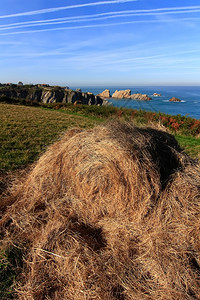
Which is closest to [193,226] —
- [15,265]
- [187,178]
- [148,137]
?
[187,178]

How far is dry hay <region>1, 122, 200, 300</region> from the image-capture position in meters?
2.07

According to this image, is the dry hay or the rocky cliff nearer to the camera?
the dry hay

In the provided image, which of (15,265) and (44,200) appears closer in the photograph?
(15,265)

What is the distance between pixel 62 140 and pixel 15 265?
7.98 ft

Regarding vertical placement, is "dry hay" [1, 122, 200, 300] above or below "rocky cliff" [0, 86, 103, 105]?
below

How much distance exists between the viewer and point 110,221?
2840 millimetres

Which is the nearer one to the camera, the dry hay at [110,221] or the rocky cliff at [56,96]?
the dry hay at [110,221]

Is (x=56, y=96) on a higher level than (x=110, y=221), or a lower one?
higher

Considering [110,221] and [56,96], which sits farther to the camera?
[56,96]

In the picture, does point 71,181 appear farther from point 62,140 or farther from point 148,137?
point 148,137

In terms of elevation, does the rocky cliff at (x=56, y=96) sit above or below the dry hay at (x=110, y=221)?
above

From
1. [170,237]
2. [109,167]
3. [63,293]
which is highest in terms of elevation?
[109,167]

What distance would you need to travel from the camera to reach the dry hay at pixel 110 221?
2.07 m

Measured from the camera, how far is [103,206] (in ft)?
9.79
